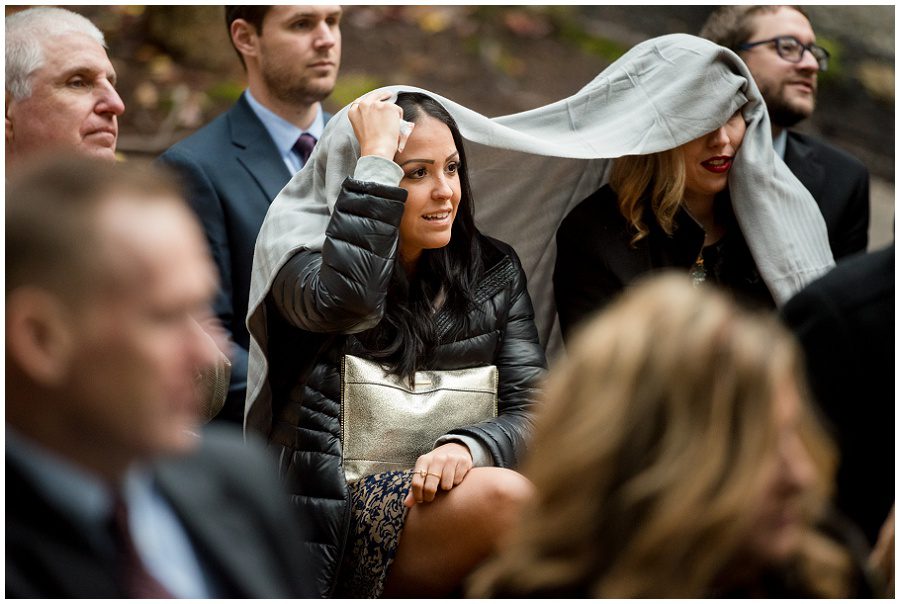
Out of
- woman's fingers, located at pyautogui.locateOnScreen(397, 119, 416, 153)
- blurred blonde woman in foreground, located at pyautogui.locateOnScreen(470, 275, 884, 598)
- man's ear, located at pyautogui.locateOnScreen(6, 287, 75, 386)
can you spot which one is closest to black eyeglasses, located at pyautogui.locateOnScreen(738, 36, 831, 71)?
woman's fingers, located at pyautogui.locateOnScreen(397, 119, 416, 153)

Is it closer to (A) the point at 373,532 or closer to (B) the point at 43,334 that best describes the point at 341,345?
(A) the point at 373,532

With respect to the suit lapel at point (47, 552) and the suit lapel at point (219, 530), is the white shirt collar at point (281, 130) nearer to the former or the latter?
the suit lapel at point (219, 530)

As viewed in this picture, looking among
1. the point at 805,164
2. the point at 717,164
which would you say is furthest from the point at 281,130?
the point at 805,164

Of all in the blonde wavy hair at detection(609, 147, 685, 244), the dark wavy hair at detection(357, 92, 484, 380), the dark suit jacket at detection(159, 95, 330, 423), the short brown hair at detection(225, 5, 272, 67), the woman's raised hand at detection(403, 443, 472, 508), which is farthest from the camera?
the short brown hair at detection(225, 5, 272, 67)

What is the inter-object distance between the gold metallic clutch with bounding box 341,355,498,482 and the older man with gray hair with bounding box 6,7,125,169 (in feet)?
3.47

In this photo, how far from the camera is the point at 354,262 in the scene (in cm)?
275

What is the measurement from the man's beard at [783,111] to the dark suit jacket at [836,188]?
0.29ft

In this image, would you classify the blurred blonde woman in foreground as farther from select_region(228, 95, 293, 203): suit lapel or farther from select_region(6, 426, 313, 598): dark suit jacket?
select_region(228, 95, 293, 203): suit lapel

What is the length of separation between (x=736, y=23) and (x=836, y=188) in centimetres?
78

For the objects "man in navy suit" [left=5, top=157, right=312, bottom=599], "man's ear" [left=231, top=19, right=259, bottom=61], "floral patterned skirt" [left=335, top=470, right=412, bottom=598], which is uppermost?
"man in navy suit" [left=5, top=157, right=312, bottom=599]

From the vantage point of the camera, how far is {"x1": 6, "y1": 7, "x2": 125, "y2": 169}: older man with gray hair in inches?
Answer: 130

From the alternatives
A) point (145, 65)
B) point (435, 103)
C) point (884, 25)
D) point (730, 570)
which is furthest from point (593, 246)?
point (884, 25)

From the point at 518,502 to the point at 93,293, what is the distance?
1.44 m

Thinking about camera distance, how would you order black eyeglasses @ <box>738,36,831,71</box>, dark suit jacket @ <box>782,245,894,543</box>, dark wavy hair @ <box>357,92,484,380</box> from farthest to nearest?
black eyeglasses @ <box>738,36,831,71</box> < dark wavy hair @ <box>357,92,484,380</box> < dark suit jacket @ <box>782,245,894,543</box>
